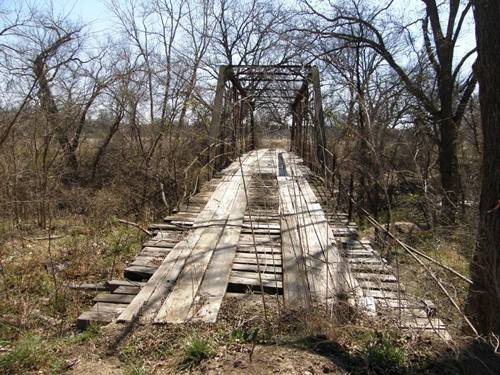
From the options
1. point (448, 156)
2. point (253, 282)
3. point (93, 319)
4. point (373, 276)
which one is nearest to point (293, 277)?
point (253, 282)

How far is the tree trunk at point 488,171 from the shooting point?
2.68m

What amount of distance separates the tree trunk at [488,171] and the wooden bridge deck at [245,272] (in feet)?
1.27

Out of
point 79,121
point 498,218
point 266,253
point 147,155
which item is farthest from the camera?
point 79,121

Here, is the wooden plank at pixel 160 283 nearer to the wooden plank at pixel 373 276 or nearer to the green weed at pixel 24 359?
the green weed at pixel 24 359

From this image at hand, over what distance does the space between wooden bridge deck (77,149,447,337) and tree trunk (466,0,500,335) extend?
1.27 feet

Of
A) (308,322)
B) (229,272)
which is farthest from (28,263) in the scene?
(308,322)

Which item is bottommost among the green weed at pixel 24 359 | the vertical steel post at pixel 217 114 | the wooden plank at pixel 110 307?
the green weed at pixel 24 359

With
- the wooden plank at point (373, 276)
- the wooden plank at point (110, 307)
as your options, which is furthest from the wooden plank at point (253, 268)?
the wooden plank at point (110, 307)

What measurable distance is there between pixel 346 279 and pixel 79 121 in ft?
36.3

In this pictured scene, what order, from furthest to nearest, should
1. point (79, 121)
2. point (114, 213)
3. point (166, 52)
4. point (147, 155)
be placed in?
point (166, 52)
point (79, 121)
point (147, 155)
point (114, 213)

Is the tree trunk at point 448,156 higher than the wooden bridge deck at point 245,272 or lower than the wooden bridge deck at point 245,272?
higher

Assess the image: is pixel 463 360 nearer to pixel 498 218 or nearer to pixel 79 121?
pixel 498 218

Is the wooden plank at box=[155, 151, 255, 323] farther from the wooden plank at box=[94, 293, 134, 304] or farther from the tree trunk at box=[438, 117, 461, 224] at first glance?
the tree trunk at box=[438, 117, 461, 224]

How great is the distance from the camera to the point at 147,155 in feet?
33.4
